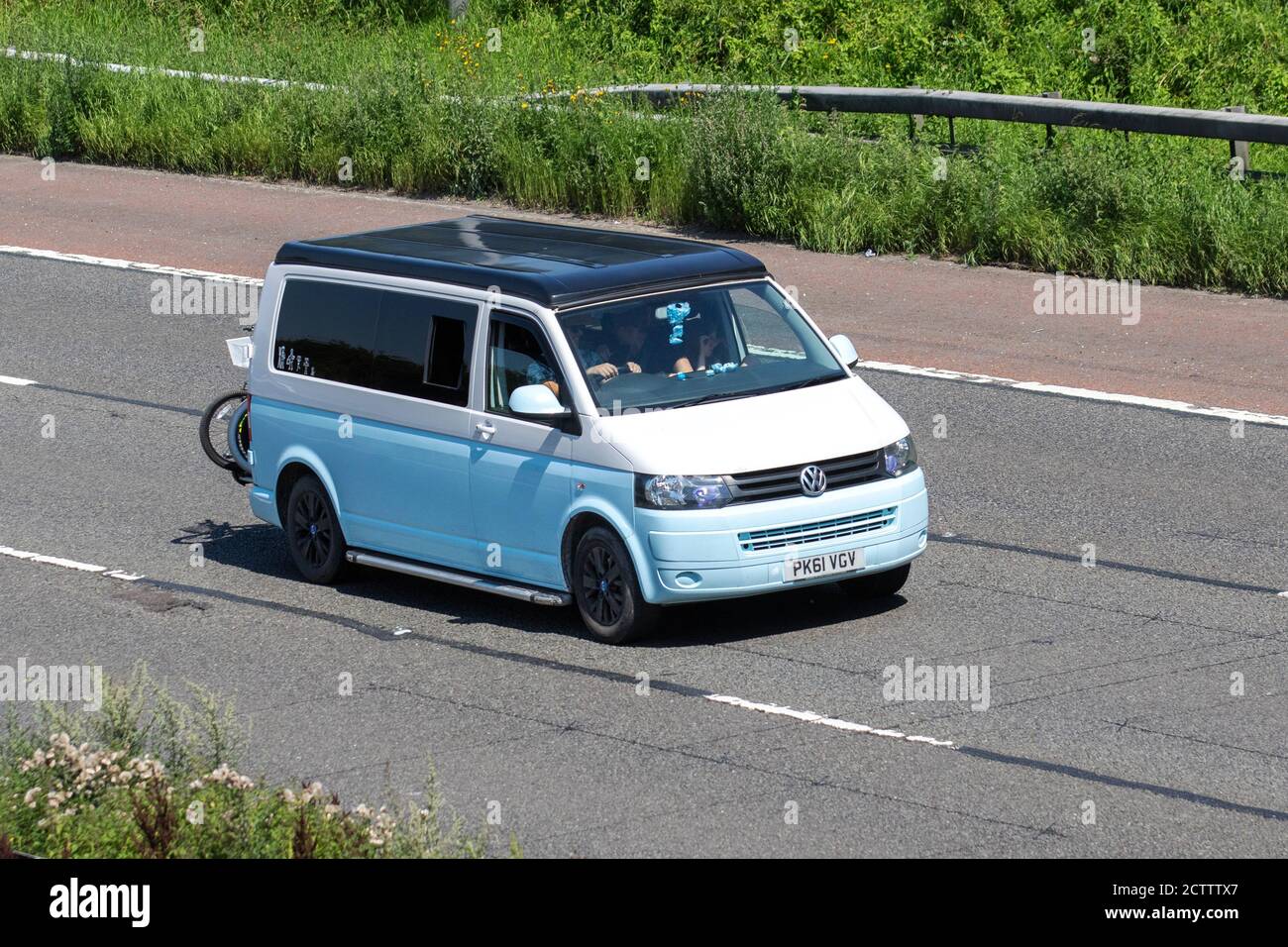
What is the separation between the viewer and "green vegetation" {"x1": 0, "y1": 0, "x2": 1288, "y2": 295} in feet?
61.6

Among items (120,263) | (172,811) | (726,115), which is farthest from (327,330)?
(726,115)

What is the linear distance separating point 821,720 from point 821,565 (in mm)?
1150

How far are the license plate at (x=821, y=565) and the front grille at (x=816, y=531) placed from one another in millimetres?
78

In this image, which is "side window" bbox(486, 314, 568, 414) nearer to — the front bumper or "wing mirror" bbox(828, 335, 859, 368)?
the front bumper

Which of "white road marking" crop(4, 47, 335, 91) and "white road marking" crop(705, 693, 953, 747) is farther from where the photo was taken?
"white road marking" crop(4, 47, 335, 91)

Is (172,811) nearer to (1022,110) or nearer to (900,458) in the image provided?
(900,458)

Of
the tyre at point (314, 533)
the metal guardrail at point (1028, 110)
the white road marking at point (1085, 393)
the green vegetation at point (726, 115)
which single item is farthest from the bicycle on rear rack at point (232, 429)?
the metal guardrail at point (1028, 110)

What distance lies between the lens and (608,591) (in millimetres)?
10469

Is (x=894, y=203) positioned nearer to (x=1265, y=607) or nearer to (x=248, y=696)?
(x=1265, y=607)

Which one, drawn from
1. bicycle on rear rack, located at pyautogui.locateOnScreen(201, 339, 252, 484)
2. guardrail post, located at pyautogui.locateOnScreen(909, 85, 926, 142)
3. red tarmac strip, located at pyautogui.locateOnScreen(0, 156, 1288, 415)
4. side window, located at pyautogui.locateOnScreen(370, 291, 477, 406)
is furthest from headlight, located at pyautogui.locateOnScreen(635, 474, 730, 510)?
guardrail post, located at pyautogui.locateOnScreen(909, 85, 926, 142)

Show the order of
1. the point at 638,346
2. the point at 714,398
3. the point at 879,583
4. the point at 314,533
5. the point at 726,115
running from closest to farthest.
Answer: the point at 714,398
the point at 638,346
the point at 879,583
the point at 314,533
the point at 726,115

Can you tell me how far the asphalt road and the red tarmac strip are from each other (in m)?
1.03
